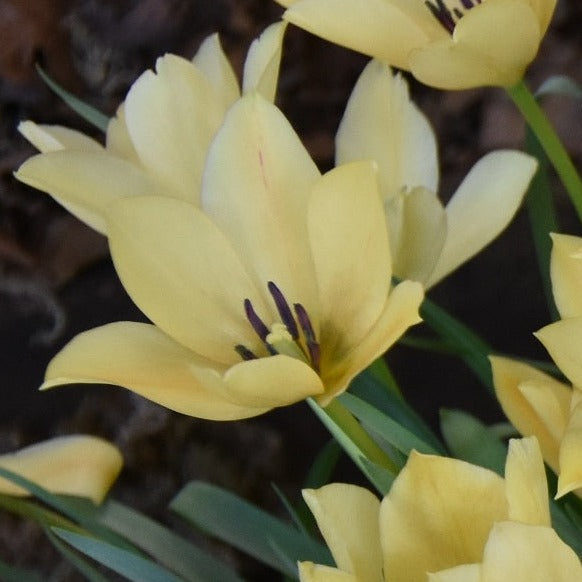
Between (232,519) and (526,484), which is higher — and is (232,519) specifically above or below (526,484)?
below

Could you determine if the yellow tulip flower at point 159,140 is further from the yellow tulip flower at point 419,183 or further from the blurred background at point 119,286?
the blurred background at point 119,286

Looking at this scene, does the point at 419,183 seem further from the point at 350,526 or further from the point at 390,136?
the point at 350,526

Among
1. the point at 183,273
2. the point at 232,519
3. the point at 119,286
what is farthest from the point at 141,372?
the point at 119,286

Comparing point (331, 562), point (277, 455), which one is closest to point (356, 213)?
point (331, 562)

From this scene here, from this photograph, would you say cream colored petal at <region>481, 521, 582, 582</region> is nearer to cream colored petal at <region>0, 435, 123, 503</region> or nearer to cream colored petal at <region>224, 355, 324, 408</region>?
cream colored petal at <region>224, 355, 324, 408</region>

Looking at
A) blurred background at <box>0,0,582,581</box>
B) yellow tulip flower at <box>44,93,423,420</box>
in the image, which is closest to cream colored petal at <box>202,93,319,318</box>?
yellow tulip flower at <box>44,93,423,420</box>

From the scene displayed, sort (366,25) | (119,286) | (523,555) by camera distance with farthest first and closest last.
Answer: (119,286) < (366,25) < (523,555)
